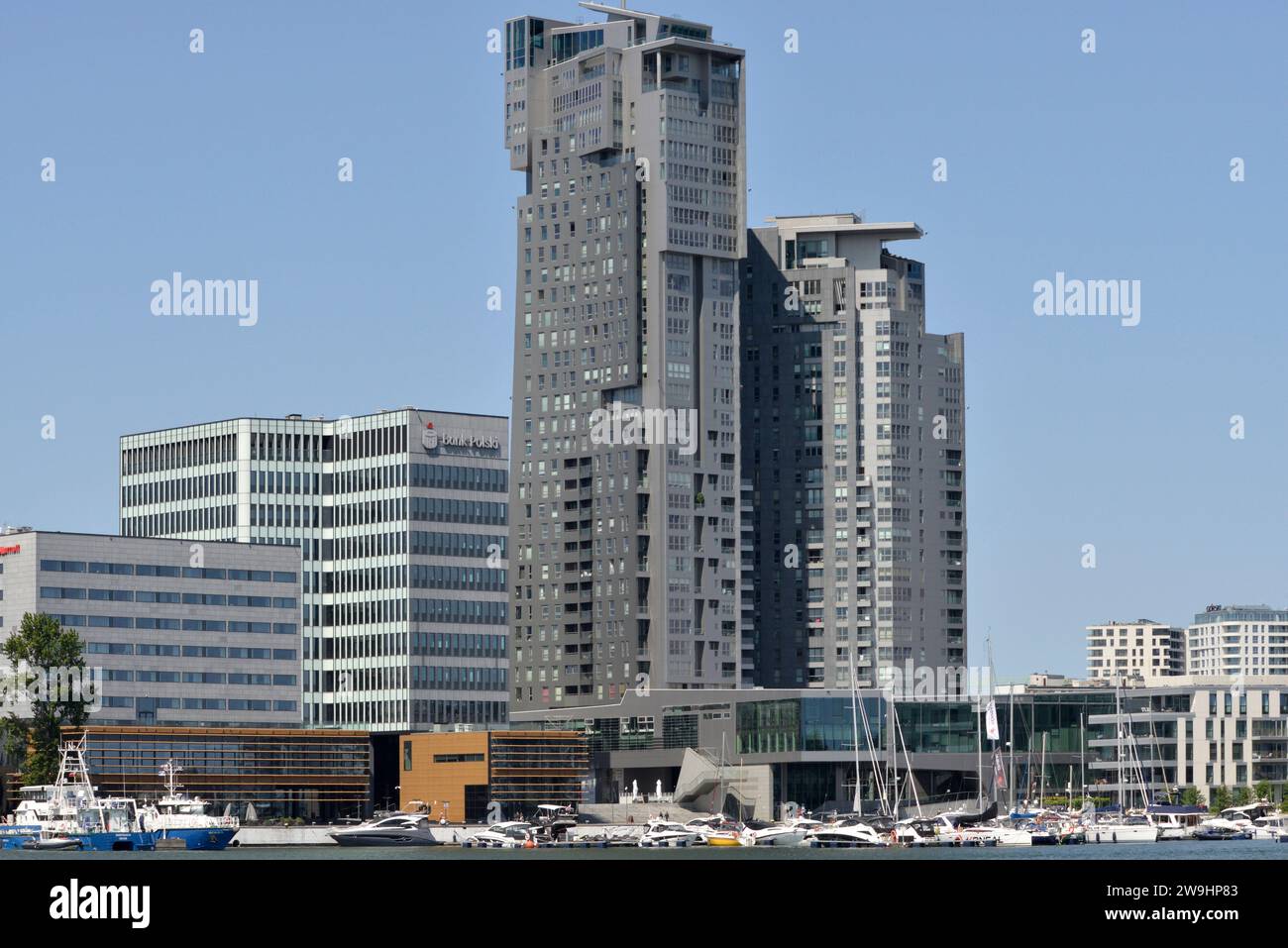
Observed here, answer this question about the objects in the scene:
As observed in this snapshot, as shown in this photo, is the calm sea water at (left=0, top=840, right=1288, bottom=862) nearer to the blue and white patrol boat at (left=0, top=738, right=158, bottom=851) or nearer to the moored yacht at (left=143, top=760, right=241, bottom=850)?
the blue and white patrol boat at (left=0, top=738, right=158, bottom=851)

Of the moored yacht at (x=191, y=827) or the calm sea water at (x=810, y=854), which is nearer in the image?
the calm sea water at (x=810, y=854)

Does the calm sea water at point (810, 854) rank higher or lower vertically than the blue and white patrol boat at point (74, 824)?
Answer: lower

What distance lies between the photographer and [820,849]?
198m

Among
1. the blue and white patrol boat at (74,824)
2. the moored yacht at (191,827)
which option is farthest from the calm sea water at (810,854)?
the moored yacht at (191,827)

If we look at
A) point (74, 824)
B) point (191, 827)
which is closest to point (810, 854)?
point (191, 827)

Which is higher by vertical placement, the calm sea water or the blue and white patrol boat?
the blue and white patrol boat

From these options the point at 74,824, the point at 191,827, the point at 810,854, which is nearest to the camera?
the point at 810,854

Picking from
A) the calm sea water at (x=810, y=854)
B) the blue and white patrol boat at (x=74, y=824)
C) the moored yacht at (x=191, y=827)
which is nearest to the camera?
the calm sea water at (x=810, y=854)

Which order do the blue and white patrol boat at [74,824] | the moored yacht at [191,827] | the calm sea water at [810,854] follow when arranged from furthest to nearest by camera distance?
1. the moored yacht at [191,827]
2. the blue and white patrol boat at [74,824]
3. the calm sea water at [810,854]

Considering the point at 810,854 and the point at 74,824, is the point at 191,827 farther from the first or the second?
the point at 810,854

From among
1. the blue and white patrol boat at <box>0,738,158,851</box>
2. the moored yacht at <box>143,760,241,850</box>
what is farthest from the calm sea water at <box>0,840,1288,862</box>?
the moored yacht at <box>143,760,241,850</box>

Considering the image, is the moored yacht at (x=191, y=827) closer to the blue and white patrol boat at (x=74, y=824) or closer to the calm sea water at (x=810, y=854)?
the blue and white patrol boat at (x=74, y=824)
